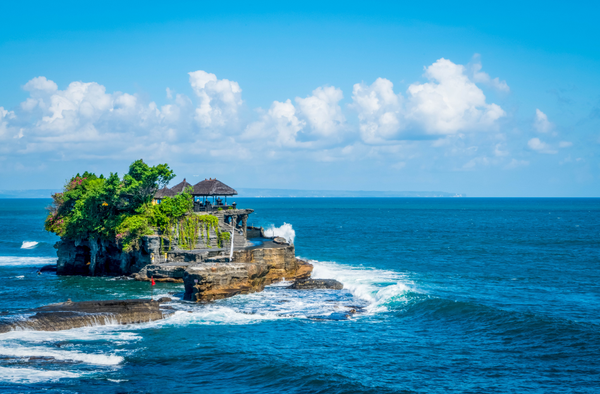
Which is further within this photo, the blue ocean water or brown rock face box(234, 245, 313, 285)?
brown rock face box(234, 245, 313, 285)

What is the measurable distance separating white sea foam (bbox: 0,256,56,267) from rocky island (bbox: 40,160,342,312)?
274 inches

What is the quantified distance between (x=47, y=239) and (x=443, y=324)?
76443 millimetres

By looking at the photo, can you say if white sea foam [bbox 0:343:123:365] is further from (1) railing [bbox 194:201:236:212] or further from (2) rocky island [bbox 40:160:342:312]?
(1) railing [bbox 194:201:236:212]

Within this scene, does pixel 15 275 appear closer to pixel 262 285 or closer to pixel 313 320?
pixel 262 285

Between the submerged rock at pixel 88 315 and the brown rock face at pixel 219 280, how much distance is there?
364 cm

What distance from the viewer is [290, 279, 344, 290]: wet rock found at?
43250 mm

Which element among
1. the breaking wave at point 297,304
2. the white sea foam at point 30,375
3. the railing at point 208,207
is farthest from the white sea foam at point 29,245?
the white sea foam at point 30,375

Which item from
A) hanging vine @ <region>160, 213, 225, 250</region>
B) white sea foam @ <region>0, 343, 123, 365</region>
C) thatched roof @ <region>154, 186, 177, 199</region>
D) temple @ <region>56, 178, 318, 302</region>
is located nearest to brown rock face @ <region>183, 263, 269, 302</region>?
temple @ <region>56, 178, 318, 302</region>

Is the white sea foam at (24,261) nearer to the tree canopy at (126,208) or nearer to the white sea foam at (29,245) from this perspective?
the tree canopy at (126,208)

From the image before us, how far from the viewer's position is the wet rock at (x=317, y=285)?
4325 cm

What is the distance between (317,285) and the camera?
143 feet

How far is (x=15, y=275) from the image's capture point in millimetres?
49844

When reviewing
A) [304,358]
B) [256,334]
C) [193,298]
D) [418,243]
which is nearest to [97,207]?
[193,298]

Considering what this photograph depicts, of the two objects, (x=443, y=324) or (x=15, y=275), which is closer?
(x=443, y=324)
